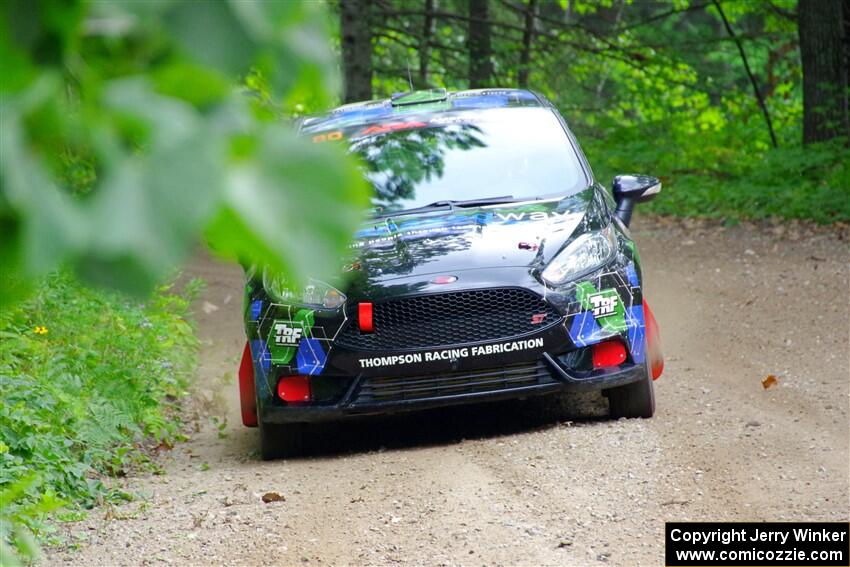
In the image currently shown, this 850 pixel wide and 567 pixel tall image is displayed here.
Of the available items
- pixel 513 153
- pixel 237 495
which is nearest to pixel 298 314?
pixel 237 495

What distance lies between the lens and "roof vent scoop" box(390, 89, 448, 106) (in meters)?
8.07

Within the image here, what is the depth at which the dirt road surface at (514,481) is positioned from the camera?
4.89m

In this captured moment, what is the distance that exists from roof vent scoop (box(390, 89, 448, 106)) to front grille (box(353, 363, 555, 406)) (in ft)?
8.20

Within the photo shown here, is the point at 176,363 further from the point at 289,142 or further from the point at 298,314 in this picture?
the point at 289,142

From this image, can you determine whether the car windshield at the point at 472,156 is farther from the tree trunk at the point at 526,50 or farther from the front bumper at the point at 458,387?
the tree trunk at the point at 526,50

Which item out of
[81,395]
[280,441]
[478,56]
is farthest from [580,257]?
[478,56]

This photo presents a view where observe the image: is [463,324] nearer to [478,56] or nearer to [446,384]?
[446,384]

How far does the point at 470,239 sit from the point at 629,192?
134 cm

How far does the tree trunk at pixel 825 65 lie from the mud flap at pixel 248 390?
10.8 meters

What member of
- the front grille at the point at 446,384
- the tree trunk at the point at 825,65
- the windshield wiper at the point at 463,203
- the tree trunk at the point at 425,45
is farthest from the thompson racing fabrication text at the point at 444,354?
the tree trunk at the point at 425,45

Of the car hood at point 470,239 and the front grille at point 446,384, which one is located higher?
the car hood at point 470,239

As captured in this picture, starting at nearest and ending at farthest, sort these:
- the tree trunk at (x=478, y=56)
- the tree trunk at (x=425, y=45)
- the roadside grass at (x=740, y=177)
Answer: the roadside grass at (x=740, y=177) → the tree trunk at (x=425, y=45) → the tree trunk at (x=478, y=56)

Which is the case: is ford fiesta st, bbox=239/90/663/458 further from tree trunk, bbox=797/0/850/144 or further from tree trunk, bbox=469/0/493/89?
tree trunk, bbox=469/0/493/89

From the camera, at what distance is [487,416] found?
736cm
